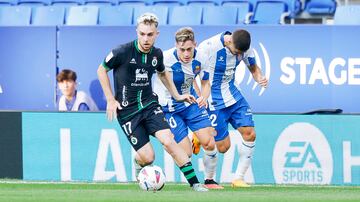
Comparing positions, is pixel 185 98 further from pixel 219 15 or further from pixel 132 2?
pixel 132 2

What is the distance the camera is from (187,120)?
1480 cm

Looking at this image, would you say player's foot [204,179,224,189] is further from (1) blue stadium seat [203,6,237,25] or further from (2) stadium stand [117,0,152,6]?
(2) stadium stand [117,0,152,6]

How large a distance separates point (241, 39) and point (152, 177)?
90.4 inches

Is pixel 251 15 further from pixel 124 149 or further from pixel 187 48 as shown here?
pixel 187 48

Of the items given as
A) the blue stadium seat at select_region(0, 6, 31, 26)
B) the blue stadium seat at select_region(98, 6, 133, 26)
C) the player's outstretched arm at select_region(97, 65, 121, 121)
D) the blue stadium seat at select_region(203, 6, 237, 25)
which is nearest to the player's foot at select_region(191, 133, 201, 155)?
the player's outstretched arm at select_region(97, 65, 121, 121)

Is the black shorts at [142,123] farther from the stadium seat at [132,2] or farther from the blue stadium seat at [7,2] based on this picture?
the blue stadium seat at [7,2]

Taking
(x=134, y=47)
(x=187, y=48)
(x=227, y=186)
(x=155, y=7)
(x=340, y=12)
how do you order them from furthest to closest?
1. (x=155, y=7)
2. (x=340, y=12)
3. (x=227, y=186)
4. (x=187, y=48)
5. (x=134, y=47)

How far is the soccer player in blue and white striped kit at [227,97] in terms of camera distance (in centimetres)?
1490

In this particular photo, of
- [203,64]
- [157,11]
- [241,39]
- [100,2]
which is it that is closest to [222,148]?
[203,64]

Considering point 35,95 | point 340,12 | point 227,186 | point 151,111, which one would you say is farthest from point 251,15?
point 151,111

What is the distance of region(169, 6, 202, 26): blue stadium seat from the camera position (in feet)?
64.6

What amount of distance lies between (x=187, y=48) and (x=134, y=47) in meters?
1.39

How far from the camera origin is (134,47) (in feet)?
43.0

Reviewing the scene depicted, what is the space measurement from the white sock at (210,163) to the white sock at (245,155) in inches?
16.9
